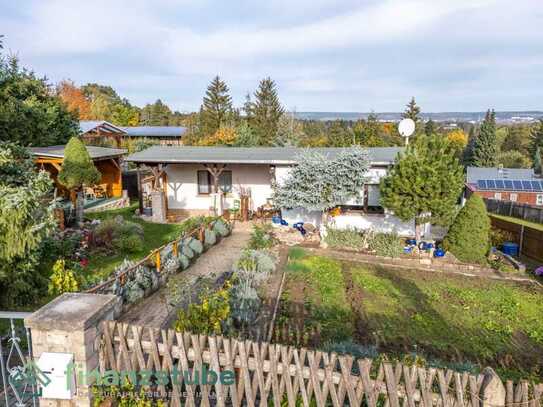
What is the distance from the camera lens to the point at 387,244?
1227 cm

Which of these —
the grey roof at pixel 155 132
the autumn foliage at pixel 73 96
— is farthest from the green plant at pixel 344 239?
the autumn foliage at pixel 73 96

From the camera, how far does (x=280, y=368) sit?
139 inches

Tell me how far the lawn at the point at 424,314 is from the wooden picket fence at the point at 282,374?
2280 mm

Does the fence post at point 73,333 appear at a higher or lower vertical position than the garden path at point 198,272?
higher

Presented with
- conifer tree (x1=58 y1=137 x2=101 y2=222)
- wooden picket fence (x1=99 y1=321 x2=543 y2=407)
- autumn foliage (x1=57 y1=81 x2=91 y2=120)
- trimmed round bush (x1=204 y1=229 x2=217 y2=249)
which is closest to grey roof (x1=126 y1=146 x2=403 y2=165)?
conifer tree (x1=58 y1=137 x2=101 y2=222)

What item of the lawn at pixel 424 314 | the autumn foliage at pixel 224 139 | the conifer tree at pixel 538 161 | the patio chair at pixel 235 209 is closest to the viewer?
the lawn at pixel 424 314

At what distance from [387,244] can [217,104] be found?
118 feet

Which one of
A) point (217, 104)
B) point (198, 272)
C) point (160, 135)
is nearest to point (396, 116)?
point (217, 104)

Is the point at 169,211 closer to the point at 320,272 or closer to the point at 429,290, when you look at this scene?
the point at 320,272

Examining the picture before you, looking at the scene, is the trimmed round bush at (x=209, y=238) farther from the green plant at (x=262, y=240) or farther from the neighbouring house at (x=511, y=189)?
the neighbouring house at (x=511, y=189)

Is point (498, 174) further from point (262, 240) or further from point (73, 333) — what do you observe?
point (73, 333)

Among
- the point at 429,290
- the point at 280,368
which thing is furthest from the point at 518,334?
the point at 280,368

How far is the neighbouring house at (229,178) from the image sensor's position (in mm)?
14117

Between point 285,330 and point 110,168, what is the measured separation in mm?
17975
